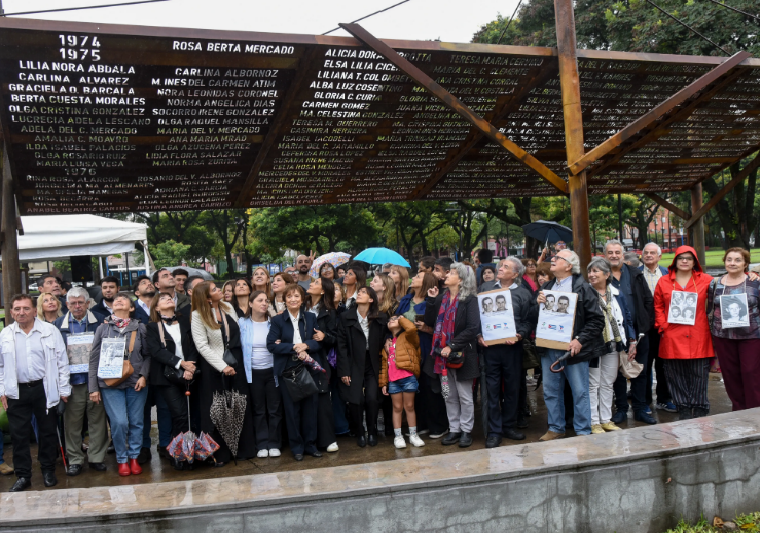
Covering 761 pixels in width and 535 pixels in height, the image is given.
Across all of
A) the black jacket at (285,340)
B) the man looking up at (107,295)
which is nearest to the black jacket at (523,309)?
the black jacket at (285,340)

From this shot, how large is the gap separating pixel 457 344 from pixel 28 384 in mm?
3947

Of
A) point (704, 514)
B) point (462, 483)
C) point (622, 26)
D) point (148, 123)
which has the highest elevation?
point (622, 26)

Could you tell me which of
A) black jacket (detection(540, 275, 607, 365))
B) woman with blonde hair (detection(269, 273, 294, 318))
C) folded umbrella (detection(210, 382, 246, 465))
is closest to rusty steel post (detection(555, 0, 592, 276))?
black jacket (detection(540, 275, 607, 365))

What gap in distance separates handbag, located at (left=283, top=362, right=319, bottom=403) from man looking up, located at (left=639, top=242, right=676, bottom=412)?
3.75m

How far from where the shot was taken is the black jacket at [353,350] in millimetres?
6539

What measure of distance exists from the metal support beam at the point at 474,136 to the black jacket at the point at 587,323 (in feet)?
8.22

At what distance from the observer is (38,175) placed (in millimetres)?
7582

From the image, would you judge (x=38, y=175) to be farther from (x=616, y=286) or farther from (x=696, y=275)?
(x=696, y=275)

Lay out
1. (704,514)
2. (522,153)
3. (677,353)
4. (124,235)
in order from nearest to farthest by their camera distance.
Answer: (704,514)
(677,353)
(522,153)
(124,235)

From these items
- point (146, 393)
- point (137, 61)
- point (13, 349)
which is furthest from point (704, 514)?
point (137, 61)

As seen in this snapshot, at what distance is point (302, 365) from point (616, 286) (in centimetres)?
345

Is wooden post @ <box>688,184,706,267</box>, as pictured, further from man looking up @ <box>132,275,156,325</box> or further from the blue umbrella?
man looking up @ <box>132,275,156,325</box>

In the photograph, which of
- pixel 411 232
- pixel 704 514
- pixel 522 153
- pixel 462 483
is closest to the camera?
pixel 462 483

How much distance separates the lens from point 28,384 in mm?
5812
